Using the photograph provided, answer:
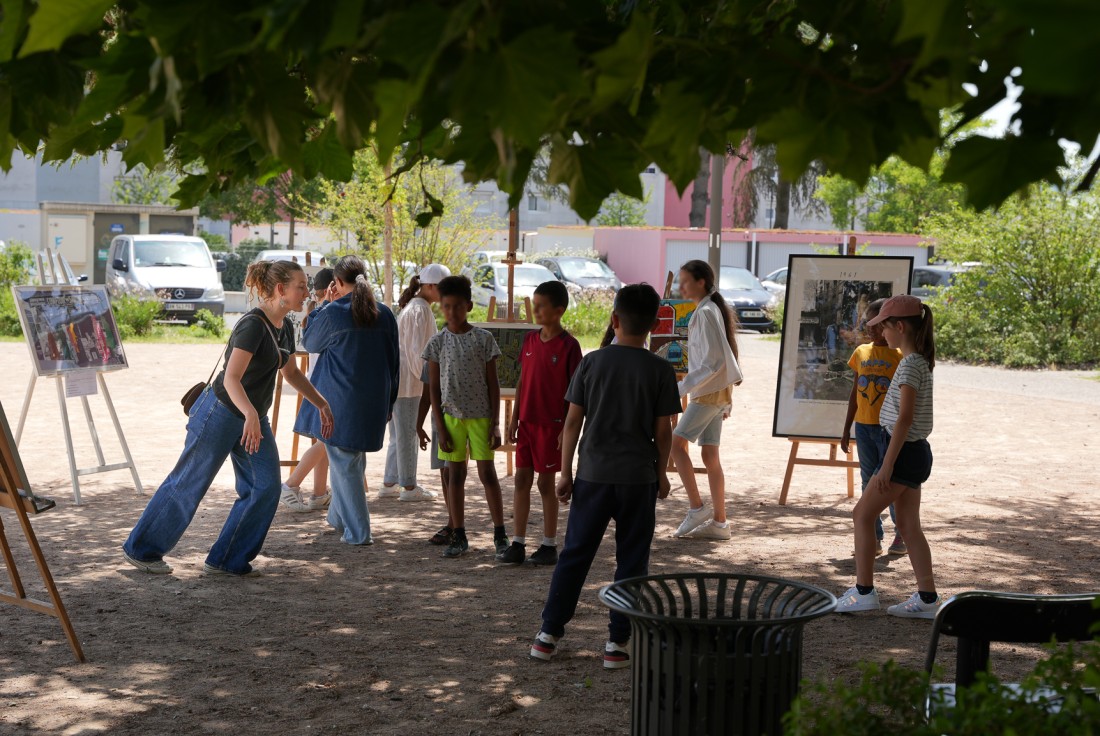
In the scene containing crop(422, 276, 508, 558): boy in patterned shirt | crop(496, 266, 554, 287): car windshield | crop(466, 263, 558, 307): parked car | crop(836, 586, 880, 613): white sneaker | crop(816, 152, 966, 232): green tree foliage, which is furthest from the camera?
crop(816, 152, 966, 232): green tree foliage

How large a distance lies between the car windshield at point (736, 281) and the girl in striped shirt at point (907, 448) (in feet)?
79.9

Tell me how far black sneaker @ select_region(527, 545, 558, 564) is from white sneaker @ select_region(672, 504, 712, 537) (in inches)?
48.2

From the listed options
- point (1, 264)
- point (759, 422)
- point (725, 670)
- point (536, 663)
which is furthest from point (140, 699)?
point (1, 264)

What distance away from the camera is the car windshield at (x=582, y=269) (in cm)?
3341

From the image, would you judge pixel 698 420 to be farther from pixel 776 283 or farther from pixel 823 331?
pixel 776 283

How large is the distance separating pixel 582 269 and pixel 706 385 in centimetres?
2594

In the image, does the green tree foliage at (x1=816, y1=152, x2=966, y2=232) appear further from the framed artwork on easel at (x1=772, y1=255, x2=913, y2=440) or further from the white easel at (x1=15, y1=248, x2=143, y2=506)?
the white easel at (x1=15, y1=248, x2=143, y2=506)

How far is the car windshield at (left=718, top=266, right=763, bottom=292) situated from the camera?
30898mm

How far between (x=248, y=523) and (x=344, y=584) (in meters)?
0.66

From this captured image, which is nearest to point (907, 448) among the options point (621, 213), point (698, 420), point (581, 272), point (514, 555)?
point (698, 420)

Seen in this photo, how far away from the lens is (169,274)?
26.8 metres

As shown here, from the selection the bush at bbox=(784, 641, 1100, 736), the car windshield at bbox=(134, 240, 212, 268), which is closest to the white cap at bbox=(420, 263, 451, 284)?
the bush at bbox=(784, 641, 1100, 736)

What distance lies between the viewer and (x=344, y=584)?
719 cm

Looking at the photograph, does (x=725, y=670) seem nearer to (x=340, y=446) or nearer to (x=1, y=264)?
(x=340, y=446)
